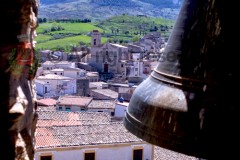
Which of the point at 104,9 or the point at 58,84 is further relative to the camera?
the point at 104,9

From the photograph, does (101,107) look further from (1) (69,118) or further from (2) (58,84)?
(2) (58,84)

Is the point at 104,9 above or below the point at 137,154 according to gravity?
above

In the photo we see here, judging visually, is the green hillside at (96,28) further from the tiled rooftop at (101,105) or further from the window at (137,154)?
the window at (137,154)

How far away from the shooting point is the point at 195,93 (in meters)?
2.21

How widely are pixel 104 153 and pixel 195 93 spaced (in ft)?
43.8

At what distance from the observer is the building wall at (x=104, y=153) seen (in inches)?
568

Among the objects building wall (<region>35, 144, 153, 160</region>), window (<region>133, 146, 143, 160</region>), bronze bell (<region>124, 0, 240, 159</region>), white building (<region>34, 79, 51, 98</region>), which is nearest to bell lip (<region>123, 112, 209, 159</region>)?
bronze bell (<region>124, 0, 240, 159</region>)

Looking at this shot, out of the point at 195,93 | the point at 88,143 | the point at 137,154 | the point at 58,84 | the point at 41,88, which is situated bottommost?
the point at 41,88

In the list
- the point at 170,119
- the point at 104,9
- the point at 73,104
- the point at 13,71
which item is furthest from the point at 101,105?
the point at 104,9

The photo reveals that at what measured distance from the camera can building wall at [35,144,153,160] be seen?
14.4 metres

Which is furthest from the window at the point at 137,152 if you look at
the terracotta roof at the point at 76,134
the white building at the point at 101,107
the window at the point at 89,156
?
the white building at the point at 101,107

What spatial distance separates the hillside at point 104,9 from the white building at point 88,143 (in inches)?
4353

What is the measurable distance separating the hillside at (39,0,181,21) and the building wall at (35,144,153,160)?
110897 millimetres

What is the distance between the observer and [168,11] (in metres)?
158
